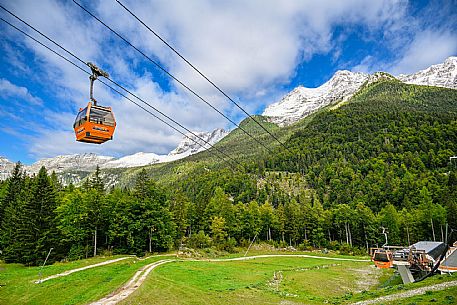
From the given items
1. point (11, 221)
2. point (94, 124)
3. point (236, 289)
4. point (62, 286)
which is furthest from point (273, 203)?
point (94, 124)

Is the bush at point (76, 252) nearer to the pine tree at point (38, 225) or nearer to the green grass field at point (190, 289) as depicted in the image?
the pine tree at point (38, 225)

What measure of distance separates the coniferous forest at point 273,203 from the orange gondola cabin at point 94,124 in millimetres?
37643

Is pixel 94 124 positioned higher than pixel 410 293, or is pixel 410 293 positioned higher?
pixel 94 124

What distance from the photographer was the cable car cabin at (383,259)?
29062 millimetres

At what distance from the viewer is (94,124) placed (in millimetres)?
15602

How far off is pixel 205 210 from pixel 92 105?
71.4m

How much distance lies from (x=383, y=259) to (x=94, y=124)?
30694mm

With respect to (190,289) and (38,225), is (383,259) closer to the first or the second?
(190,289)

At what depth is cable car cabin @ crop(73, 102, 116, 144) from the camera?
15.5m

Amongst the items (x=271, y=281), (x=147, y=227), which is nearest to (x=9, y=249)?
(x=147, y=227)

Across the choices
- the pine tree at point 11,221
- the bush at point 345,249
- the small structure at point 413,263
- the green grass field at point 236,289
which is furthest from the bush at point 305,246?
the pine tree at point 11,221

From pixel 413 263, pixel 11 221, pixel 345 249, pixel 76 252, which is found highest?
pixel 11 221

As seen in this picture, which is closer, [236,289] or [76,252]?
[236,289]

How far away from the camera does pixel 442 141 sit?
15988 centimetres
